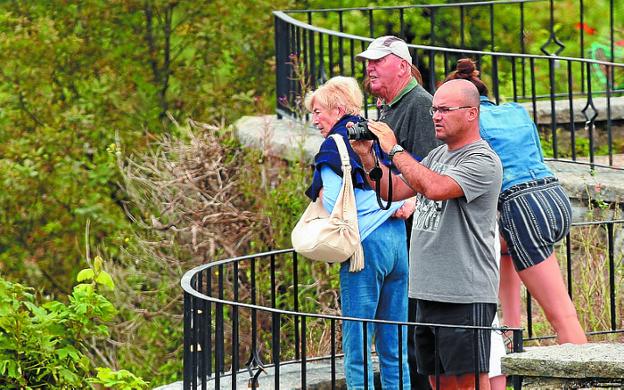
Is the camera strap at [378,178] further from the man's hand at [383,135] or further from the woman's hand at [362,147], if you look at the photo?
the man's hand at [383,135]

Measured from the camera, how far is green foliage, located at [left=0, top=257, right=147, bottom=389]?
6.89m

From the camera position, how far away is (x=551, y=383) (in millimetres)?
5023

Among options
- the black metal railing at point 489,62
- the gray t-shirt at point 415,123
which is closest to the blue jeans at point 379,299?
the gray t-shirt at point 415,123

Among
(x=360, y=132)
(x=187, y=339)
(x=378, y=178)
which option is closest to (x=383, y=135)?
(x=360, y=132)

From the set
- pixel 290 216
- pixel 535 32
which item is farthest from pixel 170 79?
pixel 290 216

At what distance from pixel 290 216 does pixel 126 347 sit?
2.21 meters

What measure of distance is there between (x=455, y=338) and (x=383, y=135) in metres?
0.84

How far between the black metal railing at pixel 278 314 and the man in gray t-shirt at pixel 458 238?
0.15m

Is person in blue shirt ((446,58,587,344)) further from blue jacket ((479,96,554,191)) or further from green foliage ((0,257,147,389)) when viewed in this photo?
green foliage ((0,257,147,389))

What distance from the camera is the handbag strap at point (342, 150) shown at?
18.8ft

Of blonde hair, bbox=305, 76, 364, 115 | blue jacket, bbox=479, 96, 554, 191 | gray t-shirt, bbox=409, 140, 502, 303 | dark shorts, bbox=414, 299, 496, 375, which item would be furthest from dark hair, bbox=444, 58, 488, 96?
dark shorts, bbox=414, 299, 496, 375

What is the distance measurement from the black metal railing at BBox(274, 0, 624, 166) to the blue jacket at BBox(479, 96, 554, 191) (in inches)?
95.5

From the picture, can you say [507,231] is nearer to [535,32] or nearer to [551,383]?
[551,383]

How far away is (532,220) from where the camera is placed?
5973 mm
